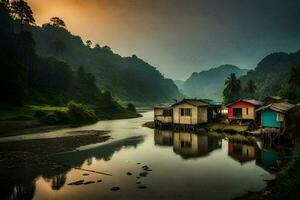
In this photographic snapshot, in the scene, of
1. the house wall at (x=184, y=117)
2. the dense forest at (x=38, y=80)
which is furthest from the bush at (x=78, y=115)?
the house wall at (x=184, y=117)

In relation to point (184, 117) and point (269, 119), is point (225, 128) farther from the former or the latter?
point (269, 119)

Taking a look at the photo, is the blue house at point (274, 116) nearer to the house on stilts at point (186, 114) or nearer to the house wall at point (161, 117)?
the house on stilts at point (186, 114)

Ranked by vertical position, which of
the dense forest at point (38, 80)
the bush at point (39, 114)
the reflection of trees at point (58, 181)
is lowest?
the reflection of trees at point (58, 181)

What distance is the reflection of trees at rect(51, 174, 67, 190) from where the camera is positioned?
21.5m

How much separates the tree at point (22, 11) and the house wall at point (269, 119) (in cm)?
12497

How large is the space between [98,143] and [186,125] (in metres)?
21.8

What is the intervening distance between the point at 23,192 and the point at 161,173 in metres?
12.6

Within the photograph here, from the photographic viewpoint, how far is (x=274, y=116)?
39.6 meters

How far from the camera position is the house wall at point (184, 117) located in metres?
53.9

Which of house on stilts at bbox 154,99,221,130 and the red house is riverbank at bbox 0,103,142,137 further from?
the red house

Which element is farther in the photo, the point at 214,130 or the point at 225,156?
the point at 214,130

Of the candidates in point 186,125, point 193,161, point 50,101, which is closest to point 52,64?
point 50,101

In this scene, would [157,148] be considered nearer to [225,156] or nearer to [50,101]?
[225,156]

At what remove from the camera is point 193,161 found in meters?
29.5
